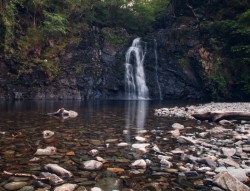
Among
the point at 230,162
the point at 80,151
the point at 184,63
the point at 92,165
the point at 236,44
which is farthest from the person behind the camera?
the point at 184,63

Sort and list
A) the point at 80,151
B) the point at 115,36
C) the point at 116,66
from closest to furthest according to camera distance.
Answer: the point at 80,151 < the point at 116,66 < the point at 115,36

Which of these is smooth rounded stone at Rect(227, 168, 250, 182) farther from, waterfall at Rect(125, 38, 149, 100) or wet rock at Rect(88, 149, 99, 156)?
waterfall at Rect(125, 38, 149, 100)

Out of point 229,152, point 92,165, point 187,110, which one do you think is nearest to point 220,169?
point 229,152

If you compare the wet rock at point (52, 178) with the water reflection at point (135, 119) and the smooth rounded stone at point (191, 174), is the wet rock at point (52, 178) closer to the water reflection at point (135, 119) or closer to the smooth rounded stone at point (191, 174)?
the smooth rounded stone at point (191, 174)

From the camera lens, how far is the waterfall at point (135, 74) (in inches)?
988

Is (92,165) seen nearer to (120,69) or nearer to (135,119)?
(135,119)

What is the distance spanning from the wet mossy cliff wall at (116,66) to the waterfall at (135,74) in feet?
1.75

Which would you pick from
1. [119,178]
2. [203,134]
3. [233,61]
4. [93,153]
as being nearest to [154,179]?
[119,178]

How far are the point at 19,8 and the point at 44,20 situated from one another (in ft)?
9.18

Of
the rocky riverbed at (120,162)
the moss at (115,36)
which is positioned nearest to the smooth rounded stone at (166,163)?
the rocky riverbed at (120,162)

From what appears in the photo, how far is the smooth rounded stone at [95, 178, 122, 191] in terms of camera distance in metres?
2.72

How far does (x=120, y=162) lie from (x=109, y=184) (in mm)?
891

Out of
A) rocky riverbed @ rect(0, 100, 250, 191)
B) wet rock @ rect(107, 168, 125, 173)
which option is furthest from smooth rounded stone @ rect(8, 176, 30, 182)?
wet rock @ rect(107, 168, 125, 173)

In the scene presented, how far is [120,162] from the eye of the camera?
369cm
